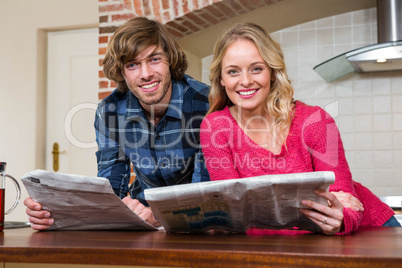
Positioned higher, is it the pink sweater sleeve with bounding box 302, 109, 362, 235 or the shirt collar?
the shirt collar


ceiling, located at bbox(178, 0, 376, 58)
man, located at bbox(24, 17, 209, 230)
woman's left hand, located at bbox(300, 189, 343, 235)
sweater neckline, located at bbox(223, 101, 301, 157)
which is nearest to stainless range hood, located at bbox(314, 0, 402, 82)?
ceiling, located at bbox(178, 0, 376, 58)

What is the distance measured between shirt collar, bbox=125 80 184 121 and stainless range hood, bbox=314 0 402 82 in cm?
148

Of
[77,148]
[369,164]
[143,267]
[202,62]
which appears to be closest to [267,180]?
[143,267]

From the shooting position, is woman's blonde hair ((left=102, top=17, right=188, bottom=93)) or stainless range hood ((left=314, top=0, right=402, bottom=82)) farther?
stainless range hood ((left=314, top=0, right=402, bottom=82))

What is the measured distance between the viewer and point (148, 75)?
1.65 m

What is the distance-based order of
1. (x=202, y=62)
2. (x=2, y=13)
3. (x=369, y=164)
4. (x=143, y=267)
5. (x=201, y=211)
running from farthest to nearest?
(x=2, y=13) < (x=202, y=62) < (x=369, y=164) < (x=201, y=211) < (x=143, y=267)

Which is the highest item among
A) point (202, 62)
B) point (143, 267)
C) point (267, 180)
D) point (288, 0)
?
point (288, 0)

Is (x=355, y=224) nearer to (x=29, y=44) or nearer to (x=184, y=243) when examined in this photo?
(x=184, y=243)

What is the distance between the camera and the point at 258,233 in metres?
0.96

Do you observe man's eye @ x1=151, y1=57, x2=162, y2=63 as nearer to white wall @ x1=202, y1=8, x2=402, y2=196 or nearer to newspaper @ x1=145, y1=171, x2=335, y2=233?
newspaper @ x1=145, y1=171, x2=335, y2=233

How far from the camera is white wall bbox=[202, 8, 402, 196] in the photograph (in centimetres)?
323

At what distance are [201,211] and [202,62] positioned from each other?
285 centimetres

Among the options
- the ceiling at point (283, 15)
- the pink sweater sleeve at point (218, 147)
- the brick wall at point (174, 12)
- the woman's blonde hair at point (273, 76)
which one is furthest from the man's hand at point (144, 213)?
the ceiling at point (283, 15)

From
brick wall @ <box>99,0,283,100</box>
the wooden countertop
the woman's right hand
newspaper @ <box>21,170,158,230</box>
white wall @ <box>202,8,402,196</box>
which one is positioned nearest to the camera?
the wooden countertop
